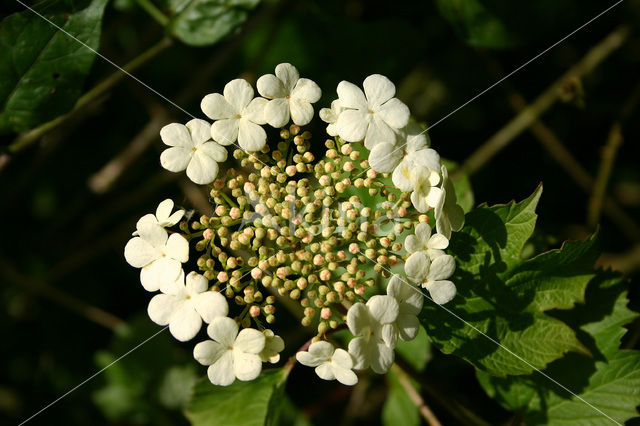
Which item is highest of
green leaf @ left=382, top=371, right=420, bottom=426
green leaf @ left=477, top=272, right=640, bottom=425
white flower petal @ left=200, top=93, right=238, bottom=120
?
white flower petal @ left=200, top=93, right=238, bottom=120

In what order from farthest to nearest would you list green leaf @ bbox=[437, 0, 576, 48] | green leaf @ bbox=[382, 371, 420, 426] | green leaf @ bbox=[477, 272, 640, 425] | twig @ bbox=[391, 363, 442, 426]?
green leaf @ bbox=[437, 0, 576, 48] → green leaf @ bbox=[382, 371, 420, 426] → twig @ bbox=[391, 363, 442, 426] → green leaf @ bbox=[477, 272, 640, 425]

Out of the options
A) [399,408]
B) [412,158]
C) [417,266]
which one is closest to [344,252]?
[417,266]

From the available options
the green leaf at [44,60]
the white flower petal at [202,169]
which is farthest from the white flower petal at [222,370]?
the green leaf at [44,60]

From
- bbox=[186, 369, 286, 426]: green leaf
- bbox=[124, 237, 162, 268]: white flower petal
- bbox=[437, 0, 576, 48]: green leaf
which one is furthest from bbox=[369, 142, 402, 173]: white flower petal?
bbox=[437, 0, 576, 48]: green leaf

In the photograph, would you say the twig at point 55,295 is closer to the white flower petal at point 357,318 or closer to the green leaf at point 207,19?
the green leaf at point 207,19

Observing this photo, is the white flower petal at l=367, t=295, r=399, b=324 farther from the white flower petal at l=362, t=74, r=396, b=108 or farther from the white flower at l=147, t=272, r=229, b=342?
the white flower petal at l=362, t=74, r=396, b=108

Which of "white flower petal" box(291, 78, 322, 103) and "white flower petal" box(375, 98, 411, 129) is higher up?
"white flower petal" box(375, 98, 411, 129)
